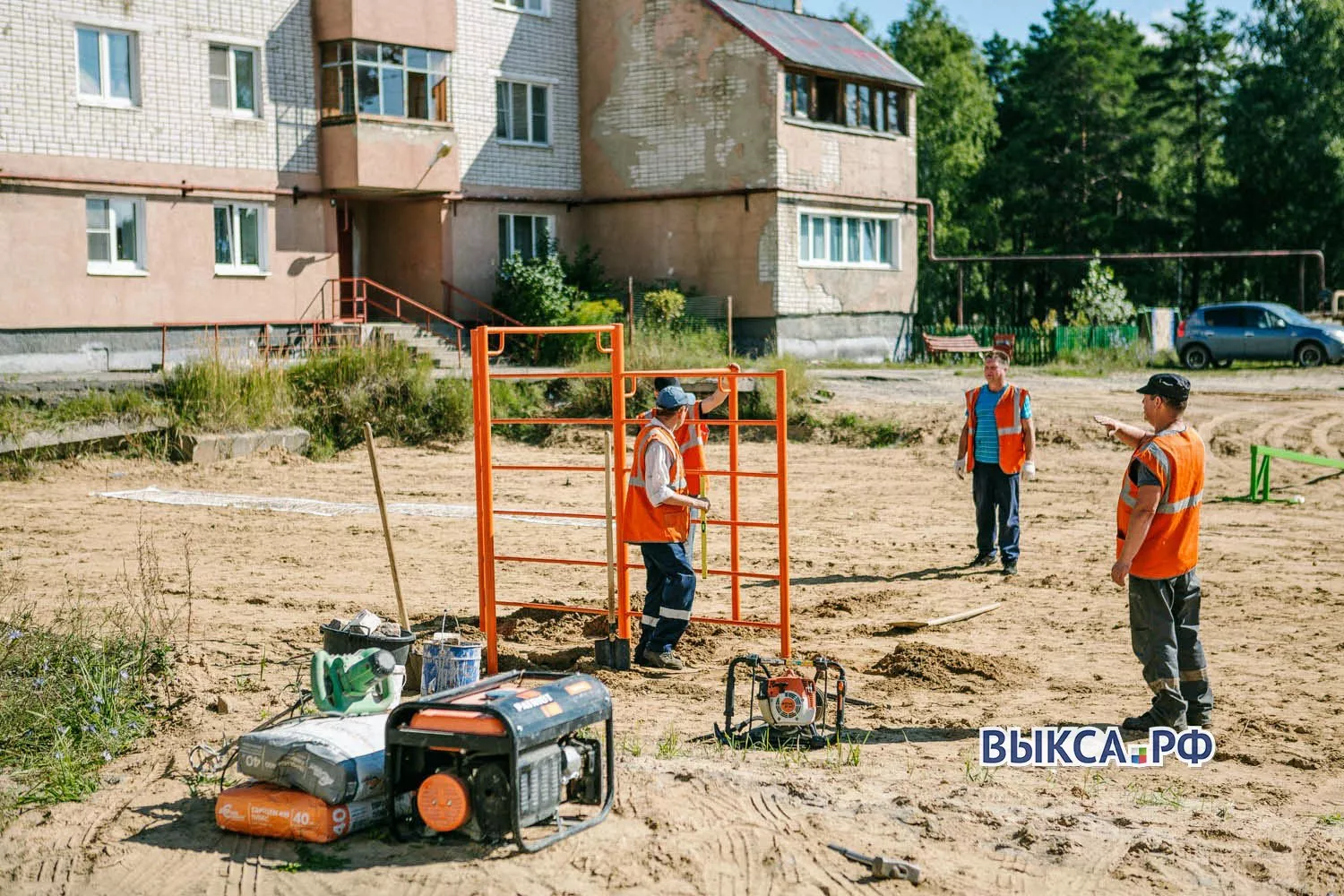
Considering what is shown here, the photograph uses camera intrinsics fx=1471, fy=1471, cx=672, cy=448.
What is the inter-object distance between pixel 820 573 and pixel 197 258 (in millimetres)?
19023

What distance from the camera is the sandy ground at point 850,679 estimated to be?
20.4 feet

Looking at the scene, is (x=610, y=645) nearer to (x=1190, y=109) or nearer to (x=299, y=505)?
(x=299, y=505)

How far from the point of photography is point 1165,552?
8.08 m

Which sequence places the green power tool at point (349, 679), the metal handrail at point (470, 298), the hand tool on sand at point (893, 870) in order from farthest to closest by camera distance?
the metal handrail at point (470, 298), the green power tool at point (349, 679), the hand tool on sand at point (893, 870)

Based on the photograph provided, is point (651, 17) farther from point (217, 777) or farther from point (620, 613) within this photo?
point (217, 777)

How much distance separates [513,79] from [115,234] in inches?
410

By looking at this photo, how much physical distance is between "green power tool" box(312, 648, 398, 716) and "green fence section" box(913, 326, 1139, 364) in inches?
1154

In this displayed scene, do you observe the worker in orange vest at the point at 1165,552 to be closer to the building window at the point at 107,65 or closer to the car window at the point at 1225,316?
the building window at the point at 107,65

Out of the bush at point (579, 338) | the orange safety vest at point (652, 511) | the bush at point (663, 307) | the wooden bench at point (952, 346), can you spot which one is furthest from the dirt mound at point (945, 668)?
the wooden bench at point (952, 346)

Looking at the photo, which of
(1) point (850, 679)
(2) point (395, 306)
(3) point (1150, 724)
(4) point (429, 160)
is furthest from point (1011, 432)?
(2) point (395, 306)

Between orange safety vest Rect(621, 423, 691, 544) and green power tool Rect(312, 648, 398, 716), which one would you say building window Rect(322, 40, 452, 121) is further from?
green power tool Rect(312, 648, 398, 716)

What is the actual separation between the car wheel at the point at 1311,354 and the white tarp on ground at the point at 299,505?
2297cm

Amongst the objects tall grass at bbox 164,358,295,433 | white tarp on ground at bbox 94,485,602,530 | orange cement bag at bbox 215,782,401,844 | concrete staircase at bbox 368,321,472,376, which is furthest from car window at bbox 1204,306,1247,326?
orange cement bag at bbox 215,782,401,844

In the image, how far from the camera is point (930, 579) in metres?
13.0
